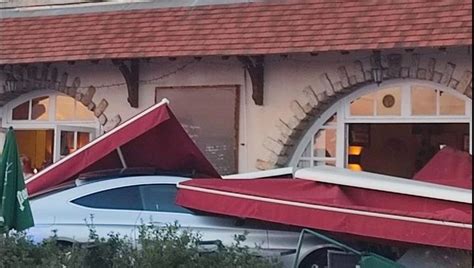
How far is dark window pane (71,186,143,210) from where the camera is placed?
938 cm

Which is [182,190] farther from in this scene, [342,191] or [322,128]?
[322,128]

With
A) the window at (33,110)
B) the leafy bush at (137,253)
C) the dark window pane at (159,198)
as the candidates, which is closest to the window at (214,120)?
the window at (33,110)

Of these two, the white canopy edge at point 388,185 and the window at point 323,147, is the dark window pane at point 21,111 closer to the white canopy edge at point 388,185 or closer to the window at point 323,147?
the window at point 323,147

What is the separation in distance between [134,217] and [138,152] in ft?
6.03

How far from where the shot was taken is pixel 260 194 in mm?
9086

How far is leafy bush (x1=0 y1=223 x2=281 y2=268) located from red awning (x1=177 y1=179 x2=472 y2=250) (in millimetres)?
875

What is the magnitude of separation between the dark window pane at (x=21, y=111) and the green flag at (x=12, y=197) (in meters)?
6.79

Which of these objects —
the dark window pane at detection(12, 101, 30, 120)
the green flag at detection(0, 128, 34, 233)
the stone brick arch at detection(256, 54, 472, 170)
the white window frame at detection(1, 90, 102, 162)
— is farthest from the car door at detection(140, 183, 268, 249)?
the dark window pane at detection(12, 101, 30, 120)

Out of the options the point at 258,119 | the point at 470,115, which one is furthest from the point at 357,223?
the point at 258,119

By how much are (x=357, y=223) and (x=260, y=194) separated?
1.04m

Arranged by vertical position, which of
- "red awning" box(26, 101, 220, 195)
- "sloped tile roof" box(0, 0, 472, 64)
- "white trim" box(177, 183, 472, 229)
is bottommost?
"white trim" box(177, 183, 472, 229)

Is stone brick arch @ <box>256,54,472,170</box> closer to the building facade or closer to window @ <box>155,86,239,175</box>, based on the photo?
the building facade

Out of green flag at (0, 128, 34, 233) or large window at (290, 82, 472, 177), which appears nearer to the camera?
green flag at (0, 128, 34, 233)

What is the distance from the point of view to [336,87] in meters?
12.6
